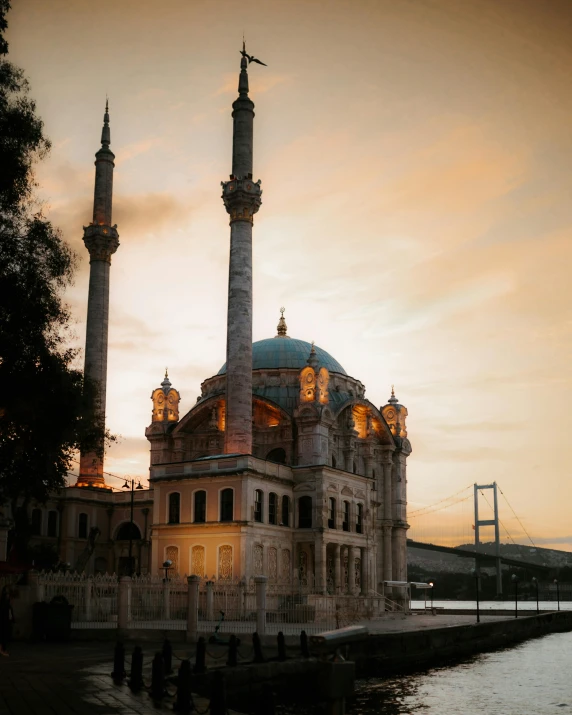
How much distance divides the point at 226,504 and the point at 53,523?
15403 millimetres

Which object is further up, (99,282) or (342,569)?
(99,282)

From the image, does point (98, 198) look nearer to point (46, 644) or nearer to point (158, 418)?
point (158, 418)

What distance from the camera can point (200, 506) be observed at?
4534cm

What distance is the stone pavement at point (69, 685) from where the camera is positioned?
1414 cm

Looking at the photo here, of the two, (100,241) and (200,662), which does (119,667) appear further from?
(100,241)

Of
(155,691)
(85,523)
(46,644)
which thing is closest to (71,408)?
(46,644)

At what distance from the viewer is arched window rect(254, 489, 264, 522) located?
44844 millimetres

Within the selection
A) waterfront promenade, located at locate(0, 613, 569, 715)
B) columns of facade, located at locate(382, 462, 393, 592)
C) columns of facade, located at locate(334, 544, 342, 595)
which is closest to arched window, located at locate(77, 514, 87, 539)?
columns of facade, located at locate(334, 544, 342, 595)

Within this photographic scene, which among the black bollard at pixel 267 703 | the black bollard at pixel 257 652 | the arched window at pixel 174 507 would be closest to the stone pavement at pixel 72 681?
the black bollard at pixel 257 652

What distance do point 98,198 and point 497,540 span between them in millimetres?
83722

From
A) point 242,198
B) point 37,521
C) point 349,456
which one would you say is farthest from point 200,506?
point 242,198

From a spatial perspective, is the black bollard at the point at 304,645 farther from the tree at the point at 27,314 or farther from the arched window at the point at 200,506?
the arched window at the point at 200,506

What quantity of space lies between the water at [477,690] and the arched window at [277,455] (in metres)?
22.2

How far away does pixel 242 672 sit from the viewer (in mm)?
19844
